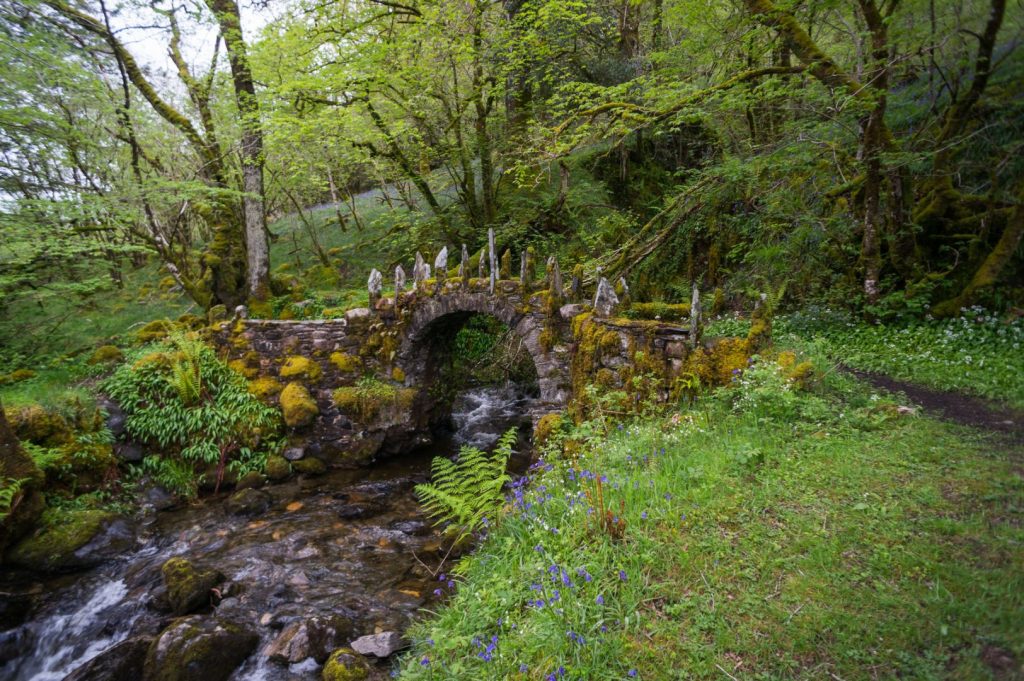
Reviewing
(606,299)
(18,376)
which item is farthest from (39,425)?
(606,299)

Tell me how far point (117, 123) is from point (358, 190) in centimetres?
1862

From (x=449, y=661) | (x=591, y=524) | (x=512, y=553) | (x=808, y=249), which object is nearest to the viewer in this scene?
(x=449, y=661)

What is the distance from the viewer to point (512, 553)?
13.5 ft

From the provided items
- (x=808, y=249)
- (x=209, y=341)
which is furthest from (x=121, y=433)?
(x=808, y=249)

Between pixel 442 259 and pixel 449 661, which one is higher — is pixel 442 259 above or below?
above

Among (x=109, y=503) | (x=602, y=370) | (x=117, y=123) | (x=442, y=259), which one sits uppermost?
(x=117, y=123)

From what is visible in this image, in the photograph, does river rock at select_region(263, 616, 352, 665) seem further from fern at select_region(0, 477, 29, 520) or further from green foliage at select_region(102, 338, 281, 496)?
green foliage at select_region(102, 338, 281, 496)

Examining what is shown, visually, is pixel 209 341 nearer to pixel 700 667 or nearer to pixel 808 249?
pixel 700 667

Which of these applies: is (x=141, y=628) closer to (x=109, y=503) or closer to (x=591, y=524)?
(x=109, y=503)

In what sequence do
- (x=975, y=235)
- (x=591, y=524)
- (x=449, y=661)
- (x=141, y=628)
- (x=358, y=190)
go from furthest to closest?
1. (x=358, y=190)
2. (x=975, y=235)
3. (x=141, y=628)
4. (x=591, y=524)
5. (x=449, y=661)

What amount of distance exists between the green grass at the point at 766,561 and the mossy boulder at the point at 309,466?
5.91 m

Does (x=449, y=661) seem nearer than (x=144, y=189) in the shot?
Yes

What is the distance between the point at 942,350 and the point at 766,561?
4.53 meters

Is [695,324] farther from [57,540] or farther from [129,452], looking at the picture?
[129,452]
